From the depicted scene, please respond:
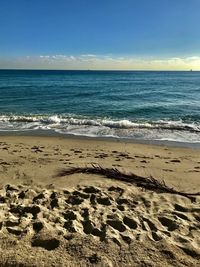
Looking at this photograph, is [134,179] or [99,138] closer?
[134,179]

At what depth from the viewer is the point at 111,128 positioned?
15578 mm

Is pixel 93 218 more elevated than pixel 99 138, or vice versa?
pixel 93 218

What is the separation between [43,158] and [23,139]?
11.8 feet

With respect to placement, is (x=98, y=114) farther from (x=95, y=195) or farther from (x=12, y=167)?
(x=95, y=195)

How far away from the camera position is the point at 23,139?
1259 centimetres

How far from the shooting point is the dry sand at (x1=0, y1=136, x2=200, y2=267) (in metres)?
4.06

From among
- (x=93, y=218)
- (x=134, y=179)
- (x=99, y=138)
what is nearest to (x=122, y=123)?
(x=99, y=138)

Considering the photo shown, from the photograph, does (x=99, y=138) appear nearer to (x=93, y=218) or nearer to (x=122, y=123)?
(x=122, y=123)

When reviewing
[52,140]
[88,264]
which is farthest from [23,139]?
[88,264]

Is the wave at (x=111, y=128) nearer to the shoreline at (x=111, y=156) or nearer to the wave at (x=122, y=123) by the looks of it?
the wave at (x=122, y=123)

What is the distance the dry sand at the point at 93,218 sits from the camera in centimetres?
406

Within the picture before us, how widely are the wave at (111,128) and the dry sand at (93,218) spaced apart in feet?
16.0

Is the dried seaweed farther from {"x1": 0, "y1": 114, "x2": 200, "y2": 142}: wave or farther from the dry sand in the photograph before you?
{"x1": 0, "y1": 114, "x2": 200, "y2": 142}: wave

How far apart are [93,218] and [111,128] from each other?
35.0 feet
